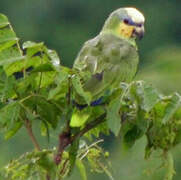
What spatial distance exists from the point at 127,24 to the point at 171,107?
40.6 inches

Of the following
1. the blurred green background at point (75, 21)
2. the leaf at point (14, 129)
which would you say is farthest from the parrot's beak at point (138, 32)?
the blurred green background at point (75, 21)

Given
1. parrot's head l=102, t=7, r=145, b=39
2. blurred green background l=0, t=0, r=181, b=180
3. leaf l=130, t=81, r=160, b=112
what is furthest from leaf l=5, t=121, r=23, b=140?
blurred green background l=0, t=0, r=181, b=180

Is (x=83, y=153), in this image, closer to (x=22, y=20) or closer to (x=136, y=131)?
(x=136, y=131)

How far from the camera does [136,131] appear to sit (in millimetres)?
2650

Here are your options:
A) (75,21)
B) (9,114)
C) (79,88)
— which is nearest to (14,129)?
(9,114)

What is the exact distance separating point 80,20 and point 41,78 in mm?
17628

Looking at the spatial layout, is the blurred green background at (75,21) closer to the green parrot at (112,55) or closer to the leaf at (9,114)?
the green parrot at (112,55)

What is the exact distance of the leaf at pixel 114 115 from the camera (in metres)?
2.55

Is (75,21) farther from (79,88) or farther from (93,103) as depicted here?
(79,88)

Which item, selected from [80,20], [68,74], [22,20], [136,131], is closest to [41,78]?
A: [68,74]

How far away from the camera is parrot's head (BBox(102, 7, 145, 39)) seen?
3.51 m

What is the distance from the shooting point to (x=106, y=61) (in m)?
3.08

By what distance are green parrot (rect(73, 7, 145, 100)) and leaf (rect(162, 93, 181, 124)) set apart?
0.23m

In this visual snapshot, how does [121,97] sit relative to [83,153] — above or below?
above
